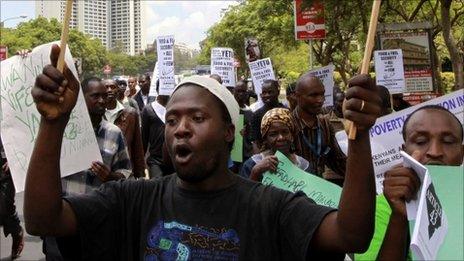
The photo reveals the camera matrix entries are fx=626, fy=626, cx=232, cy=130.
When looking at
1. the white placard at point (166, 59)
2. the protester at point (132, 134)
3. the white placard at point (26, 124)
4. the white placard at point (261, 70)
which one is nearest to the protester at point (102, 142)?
the white placard at point (26, 124)

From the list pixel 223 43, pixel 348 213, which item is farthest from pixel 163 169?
pixel 223 43

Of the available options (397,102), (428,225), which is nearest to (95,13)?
(397,102)

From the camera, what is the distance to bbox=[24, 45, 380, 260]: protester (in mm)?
1814

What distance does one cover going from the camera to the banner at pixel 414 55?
10.8 m

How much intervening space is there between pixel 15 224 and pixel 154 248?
4.62 m

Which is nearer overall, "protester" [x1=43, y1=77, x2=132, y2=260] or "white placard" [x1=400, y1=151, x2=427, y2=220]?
"white placard" [x1=400, y1=151, x2=427, y2=220]

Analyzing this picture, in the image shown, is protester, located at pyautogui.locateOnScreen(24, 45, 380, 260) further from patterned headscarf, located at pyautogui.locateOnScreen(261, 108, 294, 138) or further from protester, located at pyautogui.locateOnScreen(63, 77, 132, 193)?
protester, located at pyautogui.locateOnScreen(63, 77, 132, 193)

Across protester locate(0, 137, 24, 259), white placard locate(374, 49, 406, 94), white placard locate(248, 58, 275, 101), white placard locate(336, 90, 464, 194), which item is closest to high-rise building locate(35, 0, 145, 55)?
protester locate(0, 137, 24, 259)

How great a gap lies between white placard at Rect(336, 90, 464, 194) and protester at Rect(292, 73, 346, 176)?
0.85 metres

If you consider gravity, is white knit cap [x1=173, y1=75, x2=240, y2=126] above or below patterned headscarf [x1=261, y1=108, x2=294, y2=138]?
above

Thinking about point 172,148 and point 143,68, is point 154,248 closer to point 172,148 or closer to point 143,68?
point 172,148

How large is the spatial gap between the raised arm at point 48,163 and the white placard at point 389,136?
186 centimetres

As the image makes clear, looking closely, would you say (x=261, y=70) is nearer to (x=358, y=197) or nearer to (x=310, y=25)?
(x=310, y=25)

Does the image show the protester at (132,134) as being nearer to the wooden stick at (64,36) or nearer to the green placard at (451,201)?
the wooden stick at (64,36)
